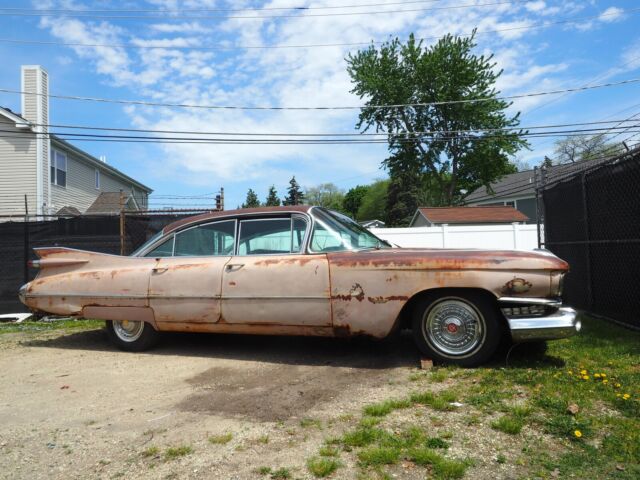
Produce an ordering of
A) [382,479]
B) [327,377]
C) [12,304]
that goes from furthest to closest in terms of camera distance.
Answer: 1. [12,304]
2. [327,377]
3. [382,479]

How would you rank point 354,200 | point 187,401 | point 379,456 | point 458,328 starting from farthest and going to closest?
point 354,200, point 458,328, point 187,401, point 379,456

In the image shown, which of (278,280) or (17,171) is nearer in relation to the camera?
(278,280)

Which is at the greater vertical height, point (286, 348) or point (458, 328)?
point (458, 328)

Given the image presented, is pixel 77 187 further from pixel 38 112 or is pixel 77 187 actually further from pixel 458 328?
pixel 458 328

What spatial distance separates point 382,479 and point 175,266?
3.42 metres

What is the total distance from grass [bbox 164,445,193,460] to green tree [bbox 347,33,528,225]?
98.8 feet

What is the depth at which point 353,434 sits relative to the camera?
3.00m

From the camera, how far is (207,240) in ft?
17.6

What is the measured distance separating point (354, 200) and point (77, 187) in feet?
202

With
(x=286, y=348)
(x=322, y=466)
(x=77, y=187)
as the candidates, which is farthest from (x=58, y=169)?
(x=322, y=466)

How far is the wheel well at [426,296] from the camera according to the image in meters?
4.26

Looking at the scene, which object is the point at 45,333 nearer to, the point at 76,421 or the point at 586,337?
the point at 76,421

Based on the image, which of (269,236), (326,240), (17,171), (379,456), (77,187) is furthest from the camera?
(77,187)

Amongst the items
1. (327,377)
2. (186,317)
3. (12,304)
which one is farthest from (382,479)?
(12,304)
